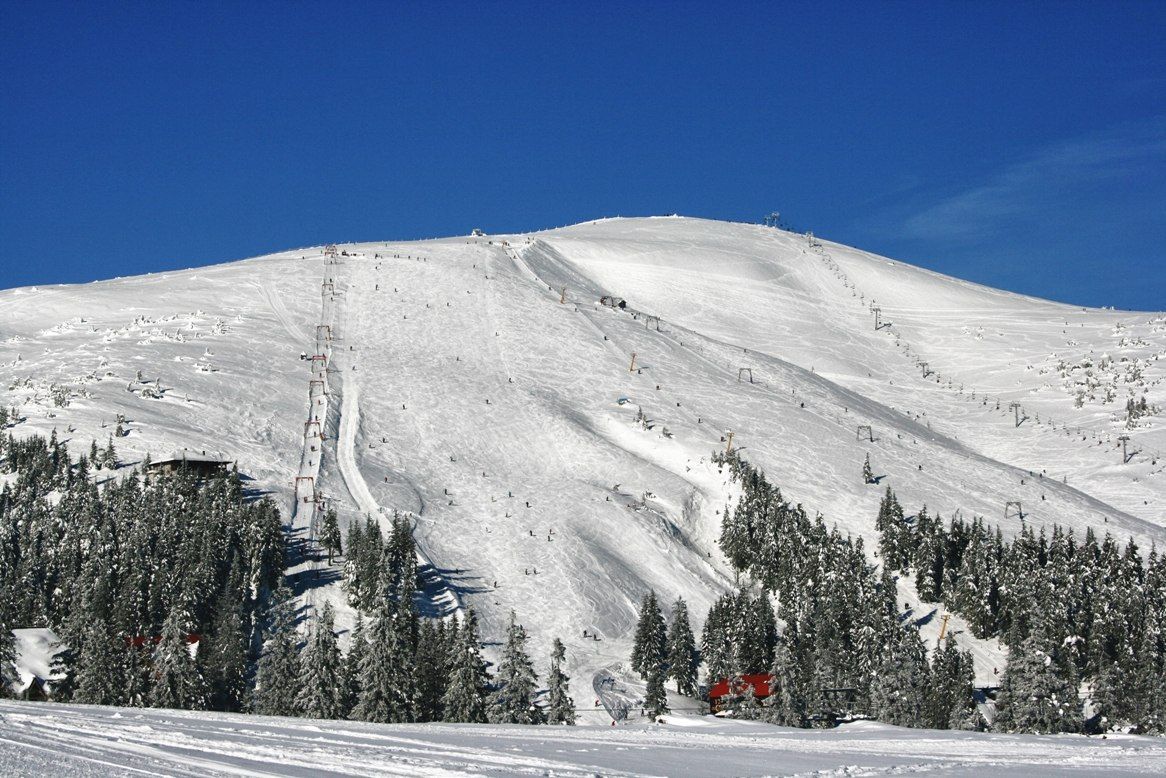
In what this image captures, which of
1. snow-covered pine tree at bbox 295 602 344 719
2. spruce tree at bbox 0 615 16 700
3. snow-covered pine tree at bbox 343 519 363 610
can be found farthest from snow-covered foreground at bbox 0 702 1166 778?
snow-covered pine tree at bbox 343 519 363 610

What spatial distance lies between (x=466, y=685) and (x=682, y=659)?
15.4 m

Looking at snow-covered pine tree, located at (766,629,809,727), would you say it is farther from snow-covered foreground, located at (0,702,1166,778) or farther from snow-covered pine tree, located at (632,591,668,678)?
snow-covered foreground, located at (0,702,1166,778)

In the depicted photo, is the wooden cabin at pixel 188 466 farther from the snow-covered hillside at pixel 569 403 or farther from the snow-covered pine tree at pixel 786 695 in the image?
the snow-covered pine tree at pixel 786 695

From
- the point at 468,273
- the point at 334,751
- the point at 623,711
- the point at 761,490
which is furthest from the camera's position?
the point at 468,273

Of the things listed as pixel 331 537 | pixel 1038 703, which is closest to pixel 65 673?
pixel 331 537

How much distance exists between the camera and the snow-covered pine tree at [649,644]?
5947cm

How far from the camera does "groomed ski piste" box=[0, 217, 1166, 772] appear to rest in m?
73.2

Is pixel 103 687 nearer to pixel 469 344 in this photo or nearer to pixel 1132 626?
pixel 1132 626

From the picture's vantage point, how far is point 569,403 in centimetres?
10169

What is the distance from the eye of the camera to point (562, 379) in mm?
108062

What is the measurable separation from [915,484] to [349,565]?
48407 mm

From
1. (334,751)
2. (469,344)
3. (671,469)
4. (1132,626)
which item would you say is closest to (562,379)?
(469,344)

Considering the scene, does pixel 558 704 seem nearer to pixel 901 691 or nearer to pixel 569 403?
pixel 901 691

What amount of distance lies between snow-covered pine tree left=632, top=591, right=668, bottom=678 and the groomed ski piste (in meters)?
0.96
